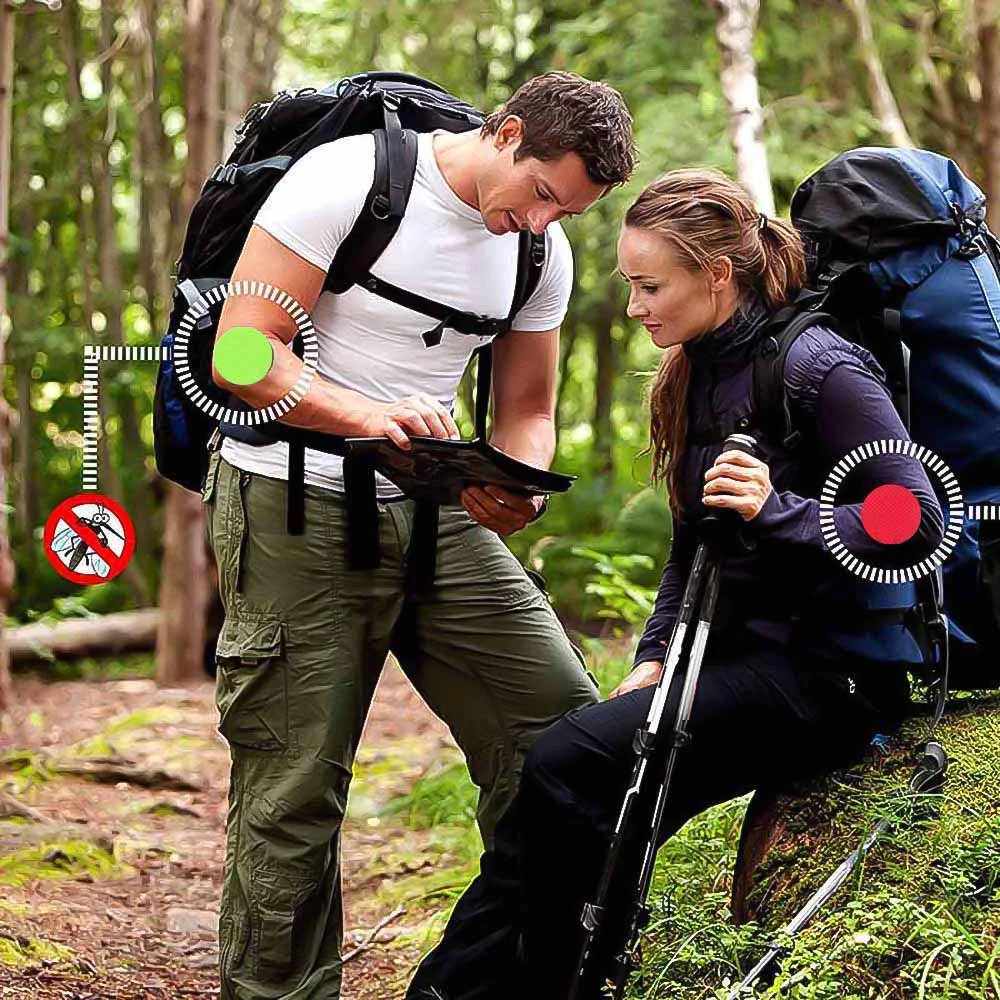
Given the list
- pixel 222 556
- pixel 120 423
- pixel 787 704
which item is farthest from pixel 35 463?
pixel 787 704

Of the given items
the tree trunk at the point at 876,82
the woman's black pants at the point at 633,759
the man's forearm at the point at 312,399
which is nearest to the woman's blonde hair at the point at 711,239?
the woman's black pants at the point at 633,759

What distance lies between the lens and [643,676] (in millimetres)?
3719

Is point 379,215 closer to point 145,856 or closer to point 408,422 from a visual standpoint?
point 408,422

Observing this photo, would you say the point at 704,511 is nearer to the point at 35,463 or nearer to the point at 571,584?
the point at 571,584

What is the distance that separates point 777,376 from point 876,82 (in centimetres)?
672

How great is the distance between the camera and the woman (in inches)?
126

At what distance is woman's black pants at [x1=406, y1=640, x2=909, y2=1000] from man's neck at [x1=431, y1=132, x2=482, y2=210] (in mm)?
1244

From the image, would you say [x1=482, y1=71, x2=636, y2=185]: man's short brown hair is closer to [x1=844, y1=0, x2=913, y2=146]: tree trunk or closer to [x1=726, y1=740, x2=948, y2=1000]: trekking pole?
[x1=726, y1=740, x2=948, y2=1000]: trekking pole

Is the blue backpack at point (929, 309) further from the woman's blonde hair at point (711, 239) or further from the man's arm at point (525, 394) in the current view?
the man's arm at point (525, 394)

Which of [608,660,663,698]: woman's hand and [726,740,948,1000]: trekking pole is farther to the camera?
[608,660,663,698]: woman's hand

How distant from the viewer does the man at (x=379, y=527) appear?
336cm

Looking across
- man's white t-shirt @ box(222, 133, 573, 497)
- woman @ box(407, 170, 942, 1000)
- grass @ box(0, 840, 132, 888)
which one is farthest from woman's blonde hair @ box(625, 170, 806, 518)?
grass @ box(0, 840, 132, 888)

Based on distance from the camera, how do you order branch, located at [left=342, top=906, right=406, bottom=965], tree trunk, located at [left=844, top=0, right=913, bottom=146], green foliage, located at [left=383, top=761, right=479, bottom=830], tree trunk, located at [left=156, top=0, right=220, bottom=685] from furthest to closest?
tree trunk, located at [left=156, top=0, right=220, bottom=685] → tree trunk, located at [left=844, top=0, right=913, bottom=146] → green foliage, located at [left=383, top=761, right=479, bottom=830] → branch, located at [left=342, top=906, right=406, bottom=965]

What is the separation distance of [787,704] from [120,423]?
11711mm
